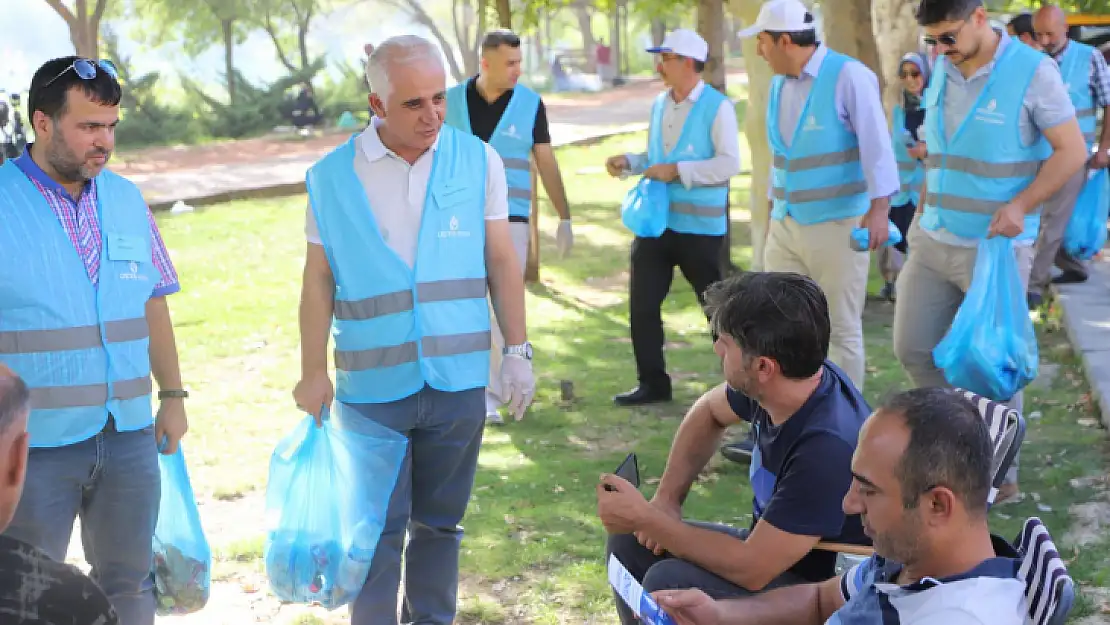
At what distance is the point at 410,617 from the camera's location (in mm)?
4059

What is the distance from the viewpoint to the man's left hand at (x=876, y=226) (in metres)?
5.26

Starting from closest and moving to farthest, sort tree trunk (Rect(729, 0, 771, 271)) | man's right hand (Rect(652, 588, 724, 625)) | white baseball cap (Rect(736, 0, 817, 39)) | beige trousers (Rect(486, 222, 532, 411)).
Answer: man's right hand (Rect(652, 588, 724, 625)) → white baseball cap (Rect(736, 0, 817, 39)) → beige trousers (Rect(486, 222, 532, 411)) → tree trunk (Rect(729, 0, 771, 271))

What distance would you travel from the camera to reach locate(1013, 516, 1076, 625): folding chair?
2.33 metres

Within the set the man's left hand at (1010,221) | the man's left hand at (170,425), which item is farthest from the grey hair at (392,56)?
the man's left hand at (1010,221)

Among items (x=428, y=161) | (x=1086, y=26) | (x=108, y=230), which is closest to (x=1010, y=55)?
(x=428, y=161)

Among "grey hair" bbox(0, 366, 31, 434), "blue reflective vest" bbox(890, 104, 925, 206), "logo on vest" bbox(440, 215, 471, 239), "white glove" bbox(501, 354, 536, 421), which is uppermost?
"grey hair" bbox(0, 366, 31, 434)

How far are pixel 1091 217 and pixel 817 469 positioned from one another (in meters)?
6.28

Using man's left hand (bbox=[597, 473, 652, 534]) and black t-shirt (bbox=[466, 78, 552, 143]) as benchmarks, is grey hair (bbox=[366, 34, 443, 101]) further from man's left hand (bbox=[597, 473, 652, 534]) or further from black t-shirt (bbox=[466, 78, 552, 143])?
black t-shirt (bbox=[466, 78, 552, 143])

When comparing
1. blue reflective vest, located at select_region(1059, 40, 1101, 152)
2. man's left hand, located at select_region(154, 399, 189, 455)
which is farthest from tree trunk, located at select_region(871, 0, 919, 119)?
man's left hand, located at select_region(154, 399, 189, 455)

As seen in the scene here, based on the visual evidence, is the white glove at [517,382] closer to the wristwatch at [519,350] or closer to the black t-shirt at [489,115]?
the wristwatch at [519,350]

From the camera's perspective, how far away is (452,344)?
374 cm

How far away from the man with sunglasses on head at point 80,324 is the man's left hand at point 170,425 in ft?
0.68

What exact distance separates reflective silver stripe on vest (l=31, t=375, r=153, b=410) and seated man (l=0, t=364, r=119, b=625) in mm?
1319

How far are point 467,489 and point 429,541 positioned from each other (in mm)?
198
